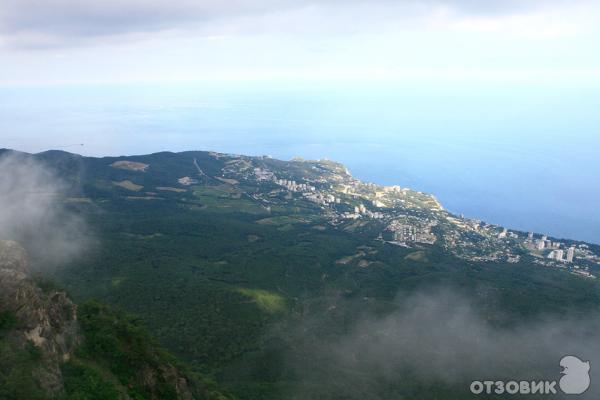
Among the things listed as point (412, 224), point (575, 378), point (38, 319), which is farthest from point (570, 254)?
point (38, 319)

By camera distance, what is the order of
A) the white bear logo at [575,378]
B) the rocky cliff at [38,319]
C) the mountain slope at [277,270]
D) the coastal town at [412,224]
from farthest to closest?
the coastal town at [412,224] < the mountain slope at [277,270] < the white bear logo at [575,378] < the rocky cliff at [38,319]

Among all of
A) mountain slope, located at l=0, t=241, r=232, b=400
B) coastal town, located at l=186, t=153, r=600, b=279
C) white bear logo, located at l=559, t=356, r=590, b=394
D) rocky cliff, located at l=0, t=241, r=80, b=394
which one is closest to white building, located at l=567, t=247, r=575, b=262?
coastal town, located at l=186, t=153, r=600, b=279

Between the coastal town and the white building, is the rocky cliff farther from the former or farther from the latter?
the white building

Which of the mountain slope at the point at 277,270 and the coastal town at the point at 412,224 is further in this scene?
the coastal town at the point at 412,224

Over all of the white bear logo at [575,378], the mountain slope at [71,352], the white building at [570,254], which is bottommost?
the white bear logo at [575,378]

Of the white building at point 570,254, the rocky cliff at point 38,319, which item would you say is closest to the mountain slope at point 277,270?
the white building at point 570,254

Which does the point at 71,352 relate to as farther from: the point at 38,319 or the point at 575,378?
the point at 575,378

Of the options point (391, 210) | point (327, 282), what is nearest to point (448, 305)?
point (327, 282)

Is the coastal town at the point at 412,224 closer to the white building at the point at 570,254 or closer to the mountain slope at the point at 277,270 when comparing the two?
the white building at the point at 570,254
